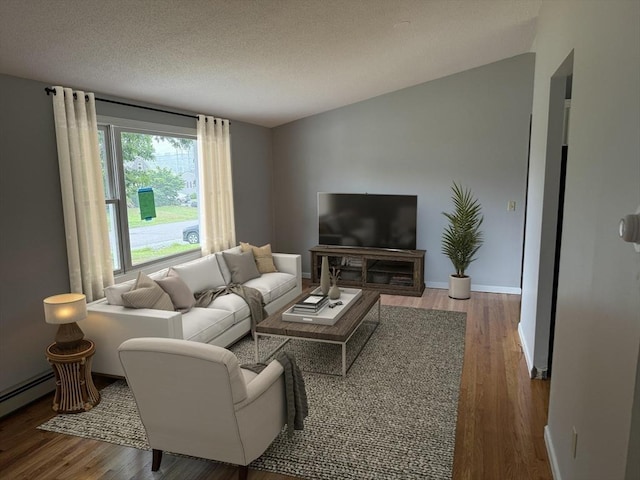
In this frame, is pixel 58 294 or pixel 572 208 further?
pixel 58 294

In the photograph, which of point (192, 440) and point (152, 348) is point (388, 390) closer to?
point (192, 440)

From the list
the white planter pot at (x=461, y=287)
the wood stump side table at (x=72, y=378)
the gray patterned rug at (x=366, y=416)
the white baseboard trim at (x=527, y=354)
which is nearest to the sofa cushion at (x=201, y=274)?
the gray patterned rug at (x=366, y=416)

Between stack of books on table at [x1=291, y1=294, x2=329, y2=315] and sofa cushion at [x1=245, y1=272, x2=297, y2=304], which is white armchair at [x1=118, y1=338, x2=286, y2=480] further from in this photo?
sofa cushion at [x1=245, y1=272, x2=297, y2=304]

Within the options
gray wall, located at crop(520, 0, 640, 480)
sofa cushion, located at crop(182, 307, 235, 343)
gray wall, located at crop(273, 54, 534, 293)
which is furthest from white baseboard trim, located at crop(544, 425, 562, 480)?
gray wall, located at crop(273, 54, 534, 293)

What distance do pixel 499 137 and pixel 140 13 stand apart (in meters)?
4.85

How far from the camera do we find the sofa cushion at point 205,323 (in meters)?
3.88

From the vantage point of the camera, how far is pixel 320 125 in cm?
700

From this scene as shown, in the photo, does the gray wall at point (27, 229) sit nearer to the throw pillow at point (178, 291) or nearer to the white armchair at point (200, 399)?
the throw pillow at point (178, 291)

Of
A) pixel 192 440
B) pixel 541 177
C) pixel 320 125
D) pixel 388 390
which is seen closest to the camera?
pixel 192 440

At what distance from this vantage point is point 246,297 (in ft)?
15.8

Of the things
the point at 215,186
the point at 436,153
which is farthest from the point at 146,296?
Result: the point at 436,153

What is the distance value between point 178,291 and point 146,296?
0.44 m

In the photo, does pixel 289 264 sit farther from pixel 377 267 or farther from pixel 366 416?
pixel 366 416

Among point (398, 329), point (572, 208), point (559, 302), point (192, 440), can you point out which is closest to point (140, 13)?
point (192, 440)
